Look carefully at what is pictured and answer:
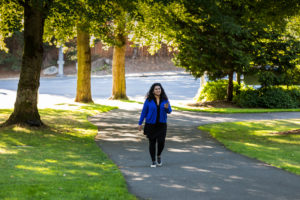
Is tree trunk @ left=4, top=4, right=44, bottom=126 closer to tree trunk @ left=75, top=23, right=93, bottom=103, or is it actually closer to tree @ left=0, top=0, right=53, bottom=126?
tree @ left=0, top=0, right=53, bottom=126

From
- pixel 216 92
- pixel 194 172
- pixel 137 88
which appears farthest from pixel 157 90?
pixel 137 88

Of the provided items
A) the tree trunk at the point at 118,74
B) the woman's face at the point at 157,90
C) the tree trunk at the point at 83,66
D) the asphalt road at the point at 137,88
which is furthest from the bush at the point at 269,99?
the woman's face at the point at 157,90

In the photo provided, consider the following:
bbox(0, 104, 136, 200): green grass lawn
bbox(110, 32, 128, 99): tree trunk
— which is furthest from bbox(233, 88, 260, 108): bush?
bbox(0, 104, 136, 200): green grass lawn

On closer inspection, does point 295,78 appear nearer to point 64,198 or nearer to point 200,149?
point 200,149

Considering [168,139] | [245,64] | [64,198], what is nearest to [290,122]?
[245,64]

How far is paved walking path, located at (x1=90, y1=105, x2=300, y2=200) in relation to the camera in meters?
6.63

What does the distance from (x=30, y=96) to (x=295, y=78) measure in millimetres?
16797

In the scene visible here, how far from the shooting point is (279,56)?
2366 centimetres

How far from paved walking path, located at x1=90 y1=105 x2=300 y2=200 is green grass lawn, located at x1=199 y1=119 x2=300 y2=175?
1.15ft

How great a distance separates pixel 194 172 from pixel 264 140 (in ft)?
18.5

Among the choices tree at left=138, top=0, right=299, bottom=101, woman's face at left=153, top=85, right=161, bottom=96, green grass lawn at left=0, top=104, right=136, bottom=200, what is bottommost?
green grass lawn at left=0, top=104, right=136, bottom=200

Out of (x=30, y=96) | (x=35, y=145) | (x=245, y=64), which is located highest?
(x=245, y=64)

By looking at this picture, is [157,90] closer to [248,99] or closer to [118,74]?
[248,99]

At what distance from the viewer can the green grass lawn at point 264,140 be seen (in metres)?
9.68
